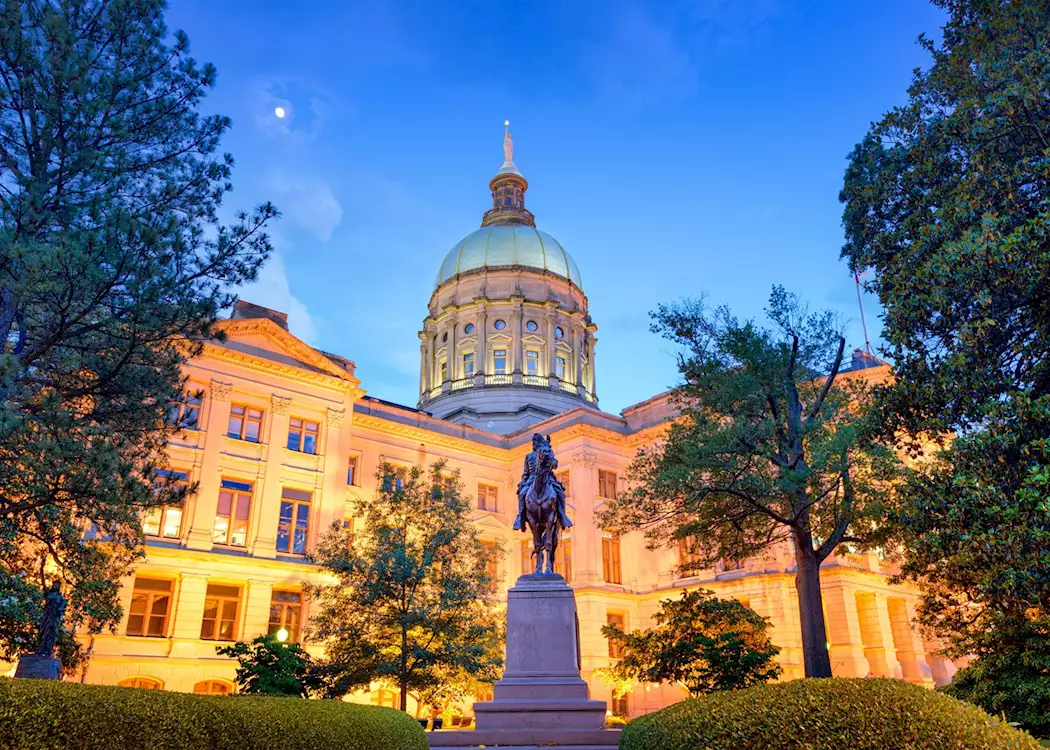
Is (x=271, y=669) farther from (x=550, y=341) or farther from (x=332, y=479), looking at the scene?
(x=550, y=341)

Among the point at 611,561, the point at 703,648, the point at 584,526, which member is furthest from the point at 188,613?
the point at 611,561

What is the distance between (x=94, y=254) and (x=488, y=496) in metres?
40.9

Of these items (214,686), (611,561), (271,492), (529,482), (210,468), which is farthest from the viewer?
(611,561)

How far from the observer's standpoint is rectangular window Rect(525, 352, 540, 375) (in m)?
66.4

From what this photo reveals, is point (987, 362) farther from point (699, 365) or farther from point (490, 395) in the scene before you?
point (490, 395)

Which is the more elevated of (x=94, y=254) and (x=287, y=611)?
(x=94, y=254)

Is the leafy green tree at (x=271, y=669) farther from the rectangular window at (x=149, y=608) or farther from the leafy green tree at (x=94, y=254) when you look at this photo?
the rectangular window at (x=149, y=608)

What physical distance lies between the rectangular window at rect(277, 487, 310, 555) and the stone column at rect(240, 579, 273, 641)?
8.23 ft

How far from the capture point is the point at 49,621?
58.7 feet

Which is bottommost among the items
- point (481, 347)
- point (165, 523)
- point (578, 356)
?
point (165, 523)

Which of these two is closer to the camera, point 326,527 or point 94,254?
point 94,254

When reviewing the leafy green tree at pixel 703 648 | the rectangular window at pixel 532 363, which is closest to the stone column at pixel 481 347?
the rectangular window at pixel 532 363

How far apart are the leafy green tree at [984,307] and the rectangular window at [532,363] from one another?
51.7 metres

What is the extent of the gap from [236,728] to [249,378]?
33433 millimetres
